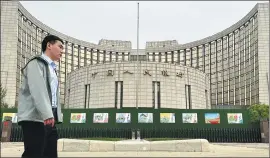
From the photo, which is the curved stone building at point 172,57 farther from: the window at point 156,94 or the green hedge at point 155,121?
the green hedge at point 155,121

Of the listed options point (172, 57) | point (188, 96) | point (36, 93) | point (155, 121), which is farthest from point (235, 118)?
point (172, 57)

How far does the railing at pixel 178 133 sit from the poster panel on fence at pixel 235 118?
3.25ft

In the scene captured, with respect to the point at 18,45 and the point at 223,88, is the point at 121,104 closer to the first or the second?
the point at 18,45

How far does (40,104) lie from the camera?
4.27 m

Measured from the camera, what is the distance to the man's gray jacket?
14.1 ft

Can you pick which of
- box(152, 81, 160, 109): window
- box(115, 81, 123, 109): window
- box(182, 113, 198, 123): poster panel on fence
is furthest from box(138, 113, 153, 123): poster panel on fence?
box(115, 81, 123, 109): window

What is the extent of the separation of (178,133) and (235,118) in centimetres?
543

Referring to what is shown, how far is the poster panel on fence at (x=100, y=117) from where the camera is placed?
106 ft

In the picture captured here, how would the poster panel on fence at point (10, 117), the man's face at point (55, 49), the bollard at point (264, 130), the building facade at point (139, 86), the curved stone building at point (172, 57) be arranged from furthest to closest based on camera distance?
the curved stone building at point (172, 57)
the building facade at point (139, 86)
the poster panel on fence at point (10, 117)
the bollard at point (264, 130)
the man's face at point (55, 49)

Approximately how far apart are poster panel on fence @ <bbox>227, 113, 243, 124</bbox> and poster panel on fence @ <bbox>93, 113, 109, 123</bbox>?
10.9 meters

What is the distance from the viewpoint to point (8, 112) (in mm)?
32875

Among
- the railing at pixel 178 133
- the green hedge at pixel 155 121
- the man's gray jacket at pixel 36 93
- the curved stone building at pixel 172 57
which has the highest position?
the curved stone building at pixel 172 57

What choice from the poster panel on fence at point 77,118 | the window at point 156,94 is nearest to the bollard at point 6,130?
the poster panel on fence at point 77,118

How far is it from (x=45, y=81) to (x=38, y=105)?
0.42 metres
